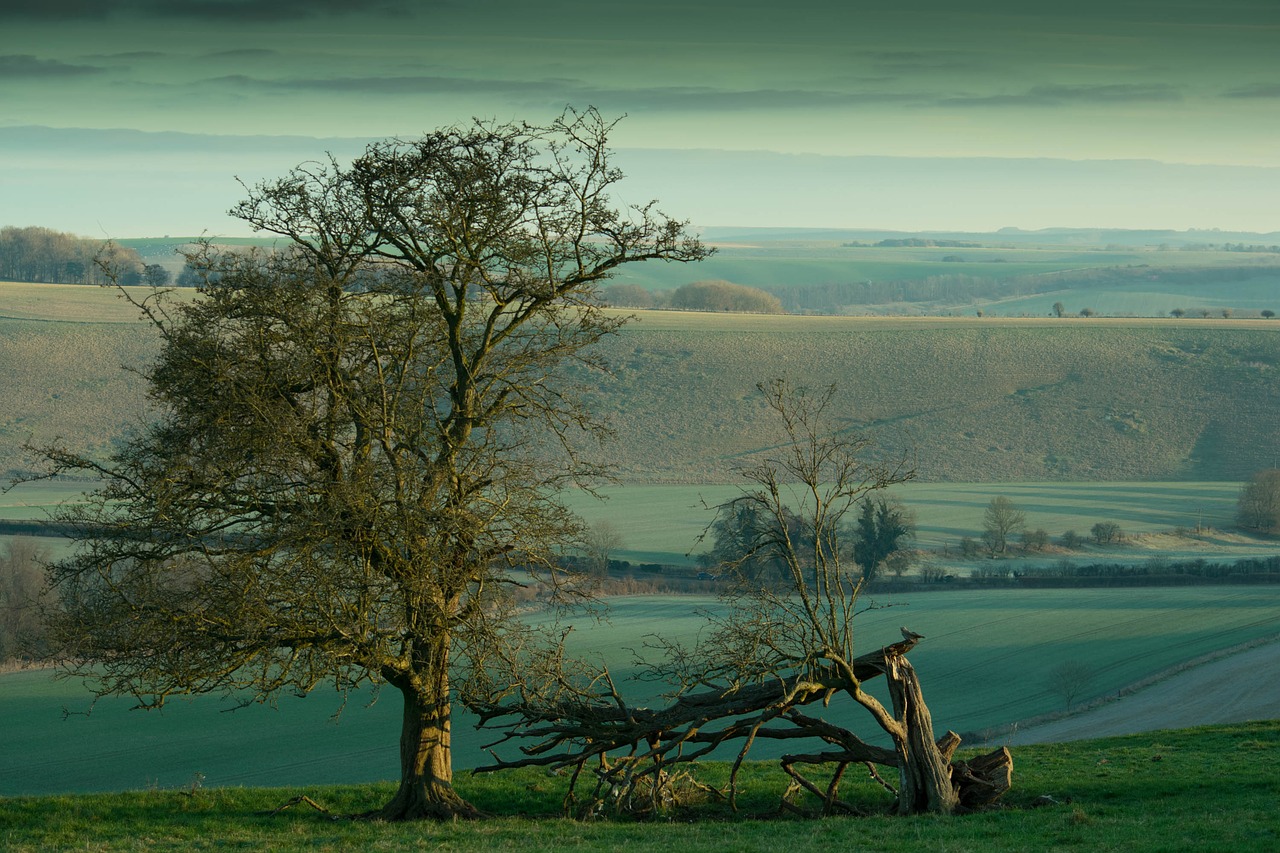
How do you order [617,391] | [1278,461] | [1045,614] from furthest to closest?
[617,391] < [1278,461] < [1045,614]

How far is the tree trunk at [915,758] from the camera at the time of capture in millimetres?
14227

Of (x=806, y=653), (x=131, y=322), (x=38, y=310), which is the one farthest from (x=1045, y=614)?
(x=38, y=310)

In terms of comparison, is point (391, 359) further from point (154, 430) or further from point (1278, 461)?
point (1278, 461)

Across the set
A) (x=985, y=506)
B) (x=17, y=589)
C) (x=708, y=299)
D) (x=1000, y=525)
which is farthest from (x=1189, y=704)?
(x=708, y=299)

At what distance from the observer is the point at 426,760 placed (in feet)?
50.7

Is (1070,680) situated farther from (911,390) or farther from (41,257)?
(41,257)

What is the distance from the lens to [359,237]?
1566 centimetres

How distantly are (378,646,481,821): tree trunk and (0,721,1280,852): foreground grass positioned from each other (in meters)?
0.59

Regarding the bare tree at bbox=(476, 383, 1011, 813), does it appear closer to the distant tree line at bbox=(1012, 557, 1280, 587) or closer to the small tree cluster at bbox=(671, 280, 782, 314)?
the distant tree line at bbox=(1012, 557, 1280, 587)

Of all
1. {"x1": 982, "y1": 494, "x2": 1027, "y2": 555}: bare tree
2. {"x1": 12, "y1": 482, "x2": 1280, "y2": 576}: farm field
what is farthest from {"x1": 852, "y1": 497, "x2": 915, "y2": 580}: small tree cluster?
{"x1": 982, "y1": 494, "x2": 1027, "y2": 555}: bare tree

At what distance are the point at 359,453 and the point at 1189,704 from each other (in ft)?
94.4

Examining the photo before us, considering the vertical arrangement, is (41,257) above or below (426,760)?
above

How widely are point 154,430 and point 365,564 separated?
366cm

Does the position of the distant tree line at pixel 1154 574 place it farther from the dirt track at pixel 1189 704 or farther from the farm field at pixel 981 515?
the dirt track at pixel 1189 704
